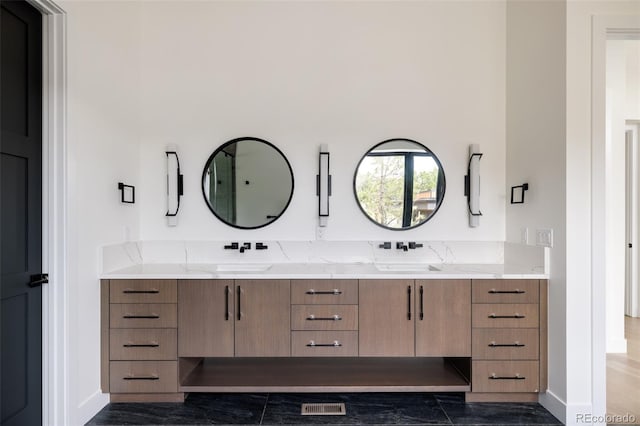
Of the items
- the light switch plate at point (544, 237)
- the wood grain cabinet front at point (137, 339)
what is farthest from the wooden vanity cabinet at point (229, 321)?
the light switch plate at point (544, 237)

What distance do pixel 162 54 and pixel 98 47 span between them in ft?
2.03

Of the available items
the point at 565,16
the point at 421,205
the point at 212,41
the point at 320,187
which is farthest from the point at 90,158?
the point at 565,16

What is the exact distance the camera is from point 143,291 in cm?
229

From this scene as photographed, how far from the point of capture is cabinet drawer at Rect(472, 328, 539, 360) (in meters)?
2.29

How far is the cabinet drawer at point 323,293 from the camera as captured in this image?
2311 millimetres

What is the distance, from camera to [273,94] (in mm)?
2855

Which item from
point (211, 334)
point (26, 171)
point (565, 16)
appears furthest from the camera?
point (211, 334)

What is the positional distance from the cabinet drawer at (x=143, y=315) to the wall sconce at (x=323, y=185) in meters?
1.29

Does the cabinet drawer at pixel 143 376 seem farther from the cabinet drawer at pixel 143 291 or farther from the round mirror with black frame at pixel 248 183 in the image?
the round mirror with black frame at pixel 248 183

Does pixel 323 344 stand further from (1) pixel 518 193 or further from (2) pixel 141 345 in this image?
(1) pixel 518 193

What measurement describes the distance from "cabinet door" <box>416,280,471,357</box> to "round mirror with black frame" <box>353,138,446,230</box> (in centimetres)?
68

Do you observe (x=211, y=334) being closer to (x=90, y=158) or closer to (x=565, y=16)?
(x=90, y=158)

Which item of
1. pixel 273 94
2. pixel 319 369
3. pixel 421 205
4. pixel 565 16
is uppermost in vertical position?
pixel 565 16

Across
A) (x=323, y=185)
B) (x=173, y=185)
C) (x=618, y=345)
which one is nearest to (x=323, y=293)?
(x=323, y=185)
